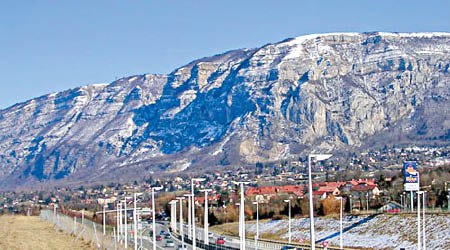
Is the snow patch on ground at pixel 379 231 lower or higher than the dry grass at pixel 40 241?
lower

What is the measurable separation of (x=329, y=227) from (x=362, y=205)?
38.7 m

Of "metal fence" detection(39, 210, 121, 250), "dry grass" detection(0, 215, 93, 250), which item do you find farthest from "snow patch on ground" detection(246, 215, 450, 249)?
"dry grass" detection(0, 215, 93, 250)

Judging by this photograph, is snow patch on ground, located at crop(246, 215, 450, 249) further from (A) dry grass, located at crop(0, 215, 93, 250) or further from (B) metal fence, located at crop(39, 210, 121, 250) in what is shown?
(A) dry grass, located at crop(0, 215, 93, 250)

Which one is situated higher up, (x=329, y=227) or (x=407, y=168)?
(x=407, y=168)

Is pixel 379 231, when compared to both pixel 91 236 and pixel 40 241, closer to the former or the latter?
pixel 91 236

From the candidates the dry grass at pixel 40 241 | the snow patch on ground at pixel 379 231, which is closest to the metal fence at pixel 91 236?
the dry grass at pixel 40 241

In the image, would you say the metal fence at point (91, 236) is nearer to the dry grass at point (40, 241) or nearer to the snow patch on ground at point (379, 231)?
the dry grass at point (40, 241)

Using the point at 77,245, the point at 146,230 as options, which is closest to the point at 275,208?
the point at 146,230

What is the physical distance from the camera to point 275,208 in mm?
196000

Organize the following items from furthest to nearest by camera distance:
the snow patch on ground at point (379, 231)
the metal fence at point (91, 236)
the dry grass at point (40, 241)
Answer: the snow patch on ground at point (379, 231) → the metal fence at point (91, 236) → the dry grass at point (40, 241)

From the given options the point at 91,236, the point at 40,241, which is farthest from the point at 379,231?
the point at 40,241

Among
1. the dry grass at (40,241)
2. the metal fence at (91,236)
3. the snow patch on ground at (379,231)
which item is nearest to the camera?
the dry grass at (40,241)

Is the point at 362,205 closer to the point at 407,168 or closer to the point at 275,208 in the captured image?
the point at 275,208

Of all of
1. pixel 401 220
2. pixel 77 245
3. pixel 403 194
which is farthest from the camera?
pixel 403 194
